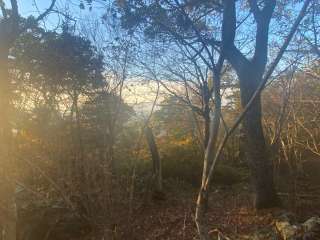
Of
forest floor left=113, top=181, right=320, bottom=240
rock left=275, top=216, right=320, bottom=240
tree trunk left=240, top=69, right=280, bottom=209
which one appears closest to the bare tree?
forest floor left=113, top=181, right=320, bottom=240

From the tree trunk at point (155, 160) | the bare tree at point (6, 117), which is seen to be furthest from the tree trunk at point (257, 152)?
the tree trunk at point (155, 160)

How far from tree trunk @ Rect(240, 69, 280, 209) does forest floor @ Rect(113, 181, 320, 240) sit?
1.03ft

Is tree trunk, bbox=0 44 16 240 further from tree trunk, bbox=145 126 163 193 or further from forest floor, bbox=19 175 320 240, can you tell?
tree trunk, bbox=145 126 163 193

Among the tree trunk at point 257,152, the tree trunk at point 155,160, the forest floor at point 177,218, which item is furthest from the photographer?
the tree trunk at point 155,160

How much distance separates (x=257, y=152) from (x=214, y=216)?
263cm

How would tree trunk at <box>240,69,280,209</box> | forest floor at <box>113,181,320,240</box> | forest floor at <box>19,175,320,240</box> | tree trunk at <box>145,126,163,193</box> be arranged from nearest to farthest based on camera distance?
forest floor at <box>19,175,320,240</box>
forest floor at <box>113,181,320,240</box>
tree trunk at <box>240,69,280,209</box>
tree trunk at <box>145,126,163,193</box>

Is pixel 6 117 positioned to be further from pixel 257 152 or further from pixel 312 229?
pixel 312 229

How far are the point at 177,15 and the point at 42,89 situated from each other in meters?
6.62

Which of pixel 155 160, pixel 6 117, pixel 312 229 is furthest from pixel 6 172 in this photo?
pixel 155 160

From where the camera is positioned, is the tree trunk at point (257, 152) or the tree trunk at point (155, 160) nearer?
the tree trunk at point (257, 152)

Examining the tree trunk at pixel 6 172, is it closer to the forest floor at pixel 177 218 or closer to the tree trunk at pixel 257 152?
the forest floor at pixel 177 218

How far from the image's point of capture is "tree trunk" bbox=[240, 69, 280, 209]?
895cm

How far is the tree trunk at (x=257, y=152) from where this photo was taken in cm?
895

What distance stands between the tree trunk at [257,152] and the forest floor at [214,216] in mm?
313
